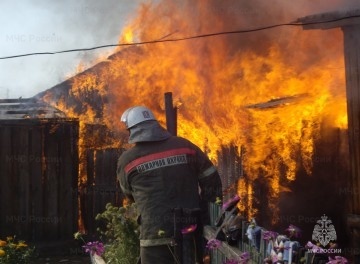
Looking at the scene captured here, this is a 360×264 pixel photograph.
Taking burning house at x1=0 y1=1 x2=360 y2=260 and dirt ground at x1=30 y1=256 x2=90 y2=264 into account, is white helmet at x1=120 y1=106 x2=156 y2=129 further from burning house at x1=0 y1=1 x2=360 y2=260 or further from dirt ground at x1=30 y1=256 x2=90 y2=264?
dirt ground at x1=30 y1=256 x2=90 y2=264

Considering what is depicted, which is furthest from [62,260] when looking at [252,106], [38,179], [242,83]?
[242,83]

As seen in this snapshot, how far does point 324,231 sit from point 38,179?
234 inches

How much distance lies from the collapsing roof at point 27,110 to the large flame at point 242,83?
160cm

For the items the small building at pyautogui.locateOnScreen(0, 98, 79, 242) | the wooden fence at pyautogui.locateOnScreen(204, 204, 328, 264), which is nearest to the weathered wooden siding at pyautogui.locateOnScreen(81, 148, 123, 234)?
the small building at pyautogui.locateOnScreen(0, 98, 79, 242)

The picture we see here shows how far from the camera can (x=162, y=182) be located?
438 centimetres

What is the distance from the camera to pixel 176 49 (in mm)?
10289

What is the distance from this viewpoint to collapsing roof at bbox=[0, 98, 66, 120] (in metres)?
11.1

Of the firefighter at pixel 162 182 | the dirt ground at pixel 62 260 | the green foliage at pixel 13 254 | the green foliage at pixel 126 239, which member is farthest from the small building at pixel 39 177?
the firefighter at pixel 162 182

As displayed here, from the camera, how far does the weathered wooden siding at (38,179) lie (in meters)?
9.92

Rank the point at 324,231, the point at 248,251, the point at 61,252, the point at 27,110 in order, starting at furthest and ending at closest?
1. the point at 27,110
2. the point at 61,252
3. the point at 324,231
4. the point at 248,251

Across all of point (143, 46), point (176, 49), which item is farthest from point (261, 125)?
point (143, 46)

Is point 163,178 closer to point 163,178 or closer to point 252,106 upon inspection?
point 163,178

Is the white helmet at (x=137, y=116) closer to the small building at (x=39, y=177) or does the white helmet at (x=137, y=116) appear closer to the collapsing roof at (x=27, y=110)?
the small building at (x=39, y=177)

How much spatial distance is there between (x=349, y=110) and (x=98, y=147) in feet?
21.2
